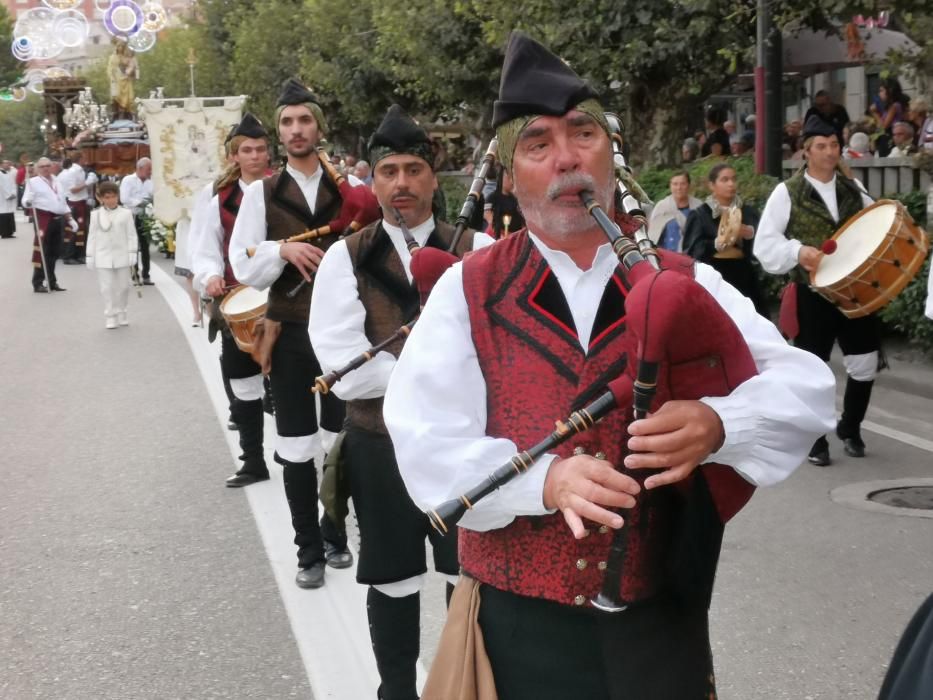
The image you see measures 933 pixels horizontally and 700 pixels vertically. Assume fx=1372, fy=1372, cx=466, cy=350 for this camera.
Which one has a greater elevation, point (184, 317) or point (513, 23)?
point (513, 23)

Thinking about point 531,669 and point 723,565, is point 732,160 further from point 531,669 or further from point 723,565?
point 531,669

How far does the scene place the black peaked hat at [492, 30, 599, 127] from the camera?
261 cm

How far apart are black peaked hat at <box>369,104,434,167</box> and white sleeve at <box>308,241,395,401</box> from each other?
13.9 inches

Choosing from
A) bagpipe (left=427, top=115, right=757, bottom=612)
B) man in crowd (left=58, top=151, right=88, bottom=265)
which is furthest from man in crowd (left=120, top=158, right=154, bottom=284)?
bagpipe (left=427, top=115, right=757, bottom=612)

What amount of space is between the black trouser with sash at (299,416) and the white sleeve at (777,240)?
2.90 metres

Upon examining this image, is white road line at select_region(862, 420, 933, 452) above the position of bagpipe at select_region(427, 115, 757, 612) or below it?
below

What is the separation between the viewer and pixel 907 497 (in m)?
6.97

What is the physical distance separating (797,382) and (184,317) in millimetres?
13974

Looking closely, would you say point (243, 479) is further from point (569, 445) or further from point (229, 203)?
point (569, 445)

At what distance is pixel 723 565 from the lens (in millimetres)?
5949

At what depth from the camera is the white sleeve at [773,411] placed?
7.90 feet

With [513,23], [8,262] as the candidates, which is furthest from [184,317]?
[8,262]

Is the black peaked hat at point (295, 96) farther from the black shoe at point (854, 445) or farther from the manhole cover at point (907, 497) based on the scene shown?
the black shoe at point (854, 445)

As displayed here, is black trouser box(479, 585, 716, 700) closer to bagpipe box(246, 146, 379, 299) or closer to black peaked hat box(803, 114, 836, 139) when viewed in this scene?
bagpipe box(246, 146, 379, 299)
